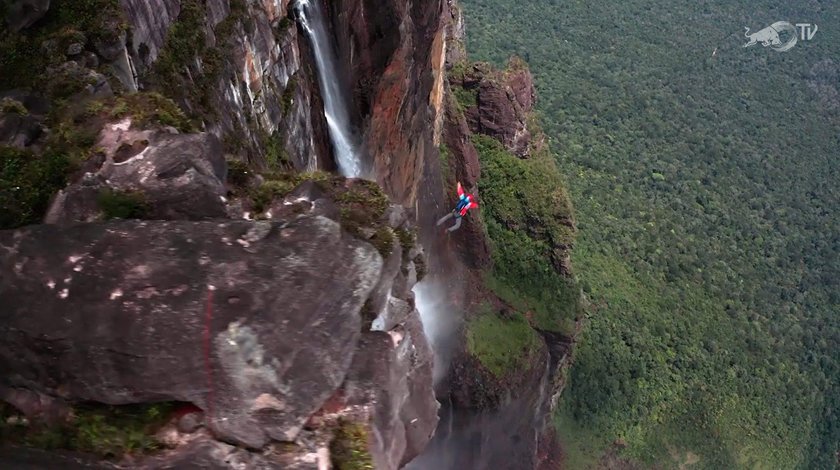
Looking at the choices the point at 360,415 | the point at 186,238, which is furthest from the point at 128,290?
the point at 360,415

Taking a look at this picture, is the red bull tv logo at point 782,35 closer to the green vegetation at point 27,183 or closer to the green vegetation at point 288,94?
the green vegetation at point 288,94

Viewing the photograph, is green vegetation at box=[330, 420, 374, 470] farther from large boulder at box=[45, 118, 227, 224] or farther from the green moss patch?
large boulder at box=[45, 118, 227, 224]

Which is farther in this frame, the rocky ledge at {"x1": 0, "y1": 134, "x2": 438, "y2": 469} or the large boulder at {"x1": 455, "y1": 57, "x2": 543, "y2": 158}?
the large boulder at {"x1": 455, "y1": 57, "x2": 543, "y2": 158}

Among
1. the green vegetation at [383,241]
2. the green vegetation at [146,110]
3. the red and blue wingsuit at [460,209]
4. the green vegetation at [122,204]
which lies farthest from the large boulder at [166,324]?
the red and blue wingsuit at [460,209]

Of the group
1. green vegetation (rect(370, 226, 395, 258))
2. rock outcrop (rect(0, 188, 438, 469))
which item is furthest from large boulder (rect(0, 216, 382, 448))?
green vegetation (rect(370, 226, 395, 258))

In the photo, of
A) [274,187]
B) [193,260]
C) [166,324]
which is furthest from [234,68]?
[166,324]

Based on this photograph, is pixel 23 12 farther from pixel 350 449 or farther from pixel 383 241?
pixel 350 449

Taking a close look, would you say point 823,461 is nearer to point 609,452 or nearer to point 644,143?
point 609,452
